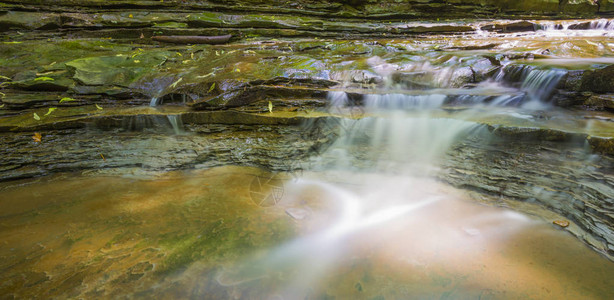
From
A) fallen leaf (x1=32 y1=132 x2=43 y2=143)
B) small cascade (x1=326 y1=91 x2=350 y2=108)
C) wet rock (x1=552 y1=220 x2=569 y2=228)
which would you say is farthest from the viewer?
small cascade (x1=326 y1=91 x2=350 y2=108)

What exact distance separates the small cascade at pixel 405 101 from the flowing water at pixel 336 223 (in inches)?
1.0

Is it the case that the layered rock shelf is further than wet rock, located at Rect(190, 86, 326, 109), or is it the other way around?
wet rock, located at Rect(190, 86, 326, 109)

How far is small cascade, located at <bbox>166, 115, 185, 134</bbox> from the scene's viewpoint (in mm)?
4258

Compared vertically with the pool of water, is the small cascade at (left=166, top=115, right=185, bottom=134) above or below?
above

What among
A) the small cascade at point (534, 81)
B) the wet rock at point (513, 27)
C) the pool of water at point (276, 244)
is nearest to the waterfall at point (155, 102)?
the pool of water at point (276, 244)

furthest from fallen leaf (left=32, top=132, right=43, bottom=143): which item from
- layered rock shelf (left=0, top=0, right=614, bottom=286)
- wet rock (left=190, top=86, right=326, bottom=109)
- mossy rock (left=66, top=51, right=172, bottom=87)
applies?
wet rock (left=190, top=86, right=326, bottom=109)

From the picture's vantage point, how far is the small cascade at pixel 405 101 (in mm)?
4395

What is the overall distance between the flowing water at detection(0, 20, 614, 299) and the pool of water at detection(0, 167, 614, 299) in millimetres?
15

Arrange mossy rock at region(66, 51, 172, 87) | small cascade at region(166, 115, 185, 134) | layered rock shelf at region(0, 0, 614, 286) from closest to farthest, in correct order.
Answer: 1. layered rock shelf at region(0, 0, 614, 286)
2. small cascade at region(166, 115, 185, 134)
3. mossy rock at region(66, 51, 172, 87)

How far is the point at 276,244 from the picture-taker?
280cm

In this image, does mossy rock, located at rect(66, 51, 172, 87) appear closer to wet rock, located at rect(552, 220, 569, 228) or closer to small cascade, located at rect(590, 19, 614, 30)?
wet rock, located at rect(552, 220, 569, 228)

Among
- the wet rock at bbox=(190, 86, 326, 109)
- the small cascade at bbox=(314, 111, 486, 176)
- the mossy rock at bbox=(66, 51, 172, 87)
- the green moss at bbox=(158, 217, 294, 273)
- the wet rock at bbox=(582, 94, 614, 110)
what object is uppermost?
the mossy rock at bbox=(66, 51, 172, 87)

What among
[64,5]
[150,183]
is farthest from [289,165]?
[64,5]

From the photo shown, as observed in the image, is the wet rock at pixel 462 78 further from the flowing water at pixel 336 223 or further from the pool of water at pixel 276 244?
the pool of water at pixel 276 244
